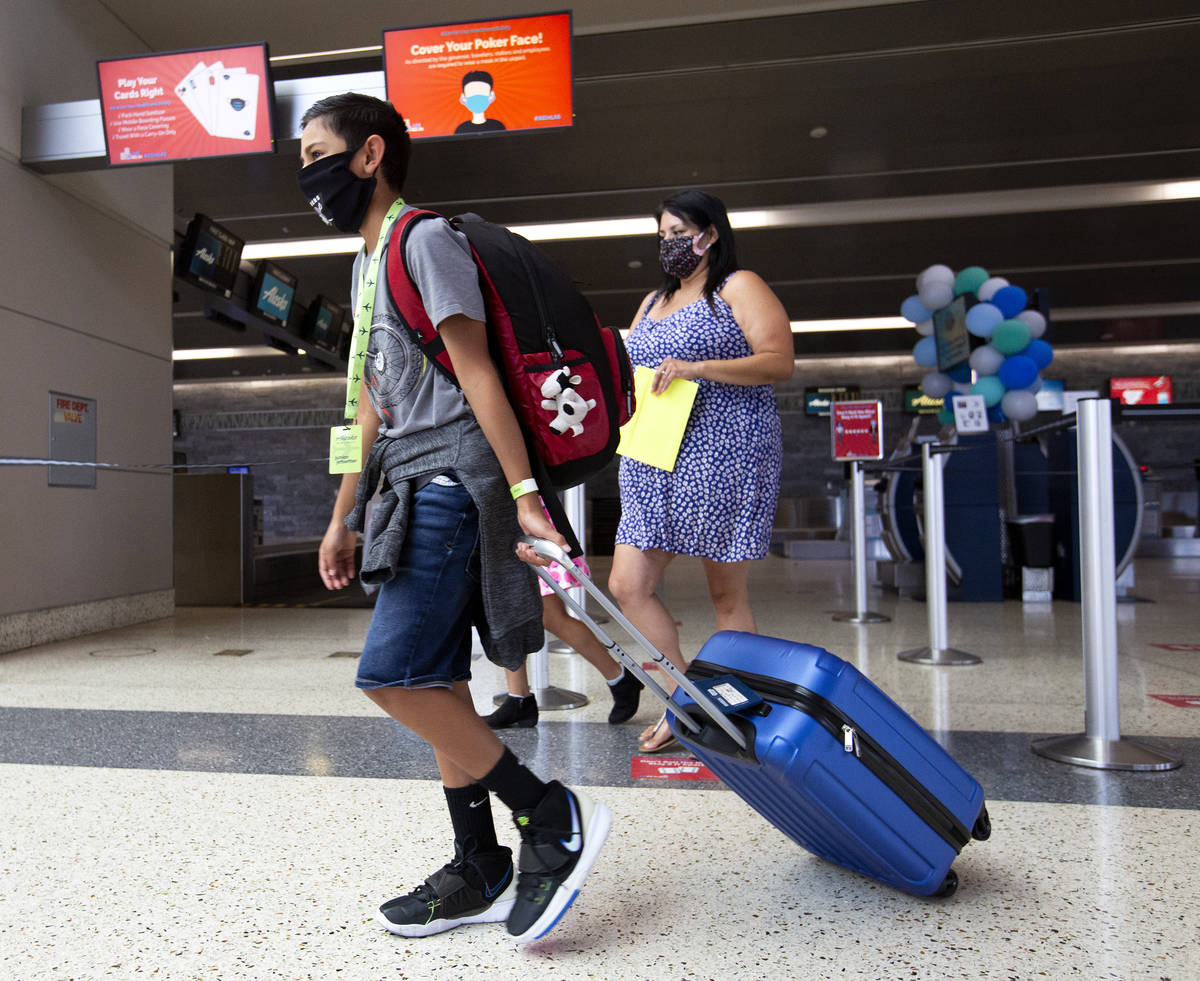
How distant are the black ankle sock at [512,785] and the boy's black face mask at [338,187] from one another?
0.78 m

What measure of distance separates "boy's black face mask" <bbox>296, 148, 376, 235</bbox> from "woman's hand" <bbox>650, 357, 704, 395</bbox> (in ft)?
2.88

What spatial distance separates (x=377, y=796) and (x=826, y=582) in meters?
6.81

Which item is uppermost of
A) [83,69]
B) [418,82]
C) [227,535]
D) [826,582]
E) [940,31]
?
[940,31]

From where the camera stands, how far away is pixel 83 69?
4930 millimetres

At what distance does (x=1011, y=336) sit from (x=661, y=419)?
15.1ft

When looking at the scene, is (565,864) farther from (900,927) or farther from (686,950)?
(900,927)

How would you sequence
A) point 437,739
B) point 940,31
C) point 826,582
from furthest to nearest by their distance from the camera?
point 826,582 → point 940,31 → point 437,739

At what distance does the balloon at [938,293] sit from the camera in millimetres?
6672

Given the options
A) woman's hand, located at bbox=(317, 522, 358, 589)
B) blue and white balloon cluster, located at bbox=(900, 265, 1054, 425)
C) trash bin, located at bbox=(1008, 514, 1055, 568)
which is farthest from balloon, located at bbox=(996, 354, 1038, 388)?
woman's hand, located at bbox=(317, 522, 358, 589)

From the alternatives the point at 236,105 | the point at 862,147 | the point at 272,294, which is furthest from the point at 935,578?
the point at 272,294

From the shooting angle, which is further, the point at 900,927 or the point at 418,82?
the point at 418,82

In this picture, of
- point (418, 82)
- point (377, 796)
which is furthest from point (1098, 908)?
point (418, 82)

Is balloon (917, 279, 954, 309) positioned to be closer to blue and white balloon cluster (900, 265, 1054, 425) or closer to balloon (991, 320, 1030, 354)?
blue and white balloon cluster (900, 265, 1054, 425)

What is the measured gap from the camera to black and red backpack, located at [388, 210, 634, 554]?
45.3 inches
